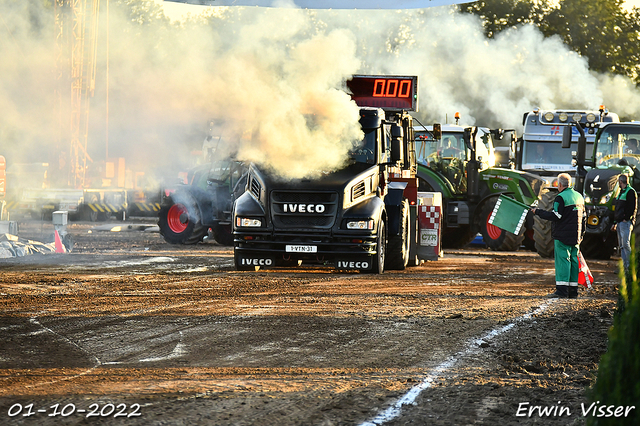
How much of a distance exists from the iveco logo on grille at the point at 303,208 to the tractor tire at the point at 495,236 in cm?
911

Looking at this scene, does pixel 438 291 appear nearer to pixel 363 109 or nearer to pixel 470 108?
pixel 363 109

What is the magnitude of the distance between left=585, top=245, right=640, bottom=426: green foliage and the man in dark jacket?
30.2 ft

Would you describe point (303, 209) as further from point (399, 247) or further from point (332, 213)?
point (399, 247)

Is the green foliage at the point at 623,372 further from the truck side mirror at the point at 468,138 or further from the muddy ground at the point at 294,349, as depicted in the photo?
the truck side mirror at the point at 468,138

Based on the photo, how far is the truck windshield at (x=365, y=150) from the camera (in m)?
15.4

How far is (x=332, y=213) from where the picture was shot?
48.4 ft

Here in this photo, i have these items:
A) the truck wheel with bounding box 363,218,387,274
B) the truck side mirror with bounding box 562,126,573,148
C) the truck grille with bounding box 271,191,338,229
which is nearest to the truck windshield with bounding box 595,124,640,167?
the truck side mirror with bounding box 562,126,573,148

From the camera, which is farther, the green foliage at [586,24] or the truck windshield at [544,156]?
the green foliage at [586,24]

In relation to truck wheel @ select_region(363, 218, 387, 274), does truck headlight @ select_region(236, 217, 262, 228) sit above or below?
above

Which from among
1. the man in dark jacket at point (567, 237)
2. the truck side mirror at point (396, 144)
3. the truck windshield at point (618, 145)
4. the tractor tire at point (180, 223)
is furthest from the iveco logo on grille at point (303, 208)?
the tractor tire at point (180, 223)

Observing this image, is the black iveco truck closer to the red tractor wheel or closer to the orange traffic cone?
the orange traffic cone

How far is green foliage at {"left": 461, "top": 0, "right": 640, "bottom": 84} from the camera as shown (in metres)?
52.0

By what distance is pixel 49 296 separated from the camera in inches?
481

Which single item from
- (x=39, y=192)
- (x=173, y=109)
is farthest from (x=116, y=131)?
(x=39, y=192)
